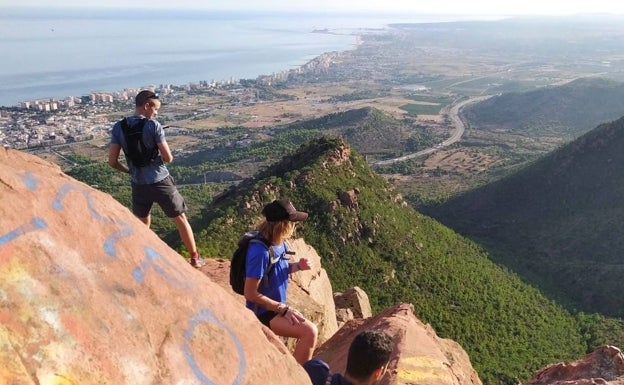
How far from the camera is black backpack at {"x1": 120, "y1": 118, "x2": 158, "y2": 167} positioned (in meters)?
7.60

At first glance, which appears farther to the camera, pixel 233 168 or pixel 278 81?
pixel 278 81

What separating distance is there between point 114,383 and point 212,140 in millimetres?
96749

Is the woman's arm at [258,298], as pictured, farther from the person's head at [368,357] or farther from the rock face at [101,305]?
the person's head at [368,357]

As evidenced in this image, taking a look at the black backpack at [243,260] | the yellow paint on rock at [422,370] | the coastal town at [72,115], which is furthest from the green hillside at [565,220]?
the coastal town at [72,115]

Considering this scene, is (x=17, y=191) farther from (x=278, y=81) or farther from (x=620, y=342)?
(x=278, y=81)

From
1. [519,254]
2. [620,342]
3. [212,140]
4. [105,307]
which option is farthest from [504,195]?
[212,140]

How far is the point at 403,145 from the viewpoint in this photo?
93125 mm

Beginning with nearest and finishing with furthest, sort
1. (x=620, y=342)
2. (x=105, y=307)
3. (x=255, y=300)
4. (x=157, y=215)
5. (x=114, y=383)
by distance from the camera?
(x=114, y=383) < (x=105, y=307) < (x=255, y=300) < (x=620, y=342) < (x=157, y=215)

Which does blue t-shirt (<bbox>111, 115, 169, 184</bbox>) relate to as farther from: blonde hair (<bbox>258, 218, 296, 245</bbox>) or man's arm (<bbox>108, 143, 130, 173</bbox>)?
blonde hair (<bbox>258, 218, 296, 245</bbox>)

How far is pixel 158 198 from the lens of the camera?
8.15 m

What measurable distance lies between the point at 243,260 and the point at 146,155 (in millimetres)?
2467

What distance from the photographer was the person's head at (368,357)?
16.4ft

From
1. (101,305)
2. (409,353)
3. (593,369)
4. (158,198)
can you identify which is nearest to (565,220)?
(593,369)

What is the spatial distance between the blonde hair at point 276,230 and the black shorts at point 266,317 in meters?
0.96
